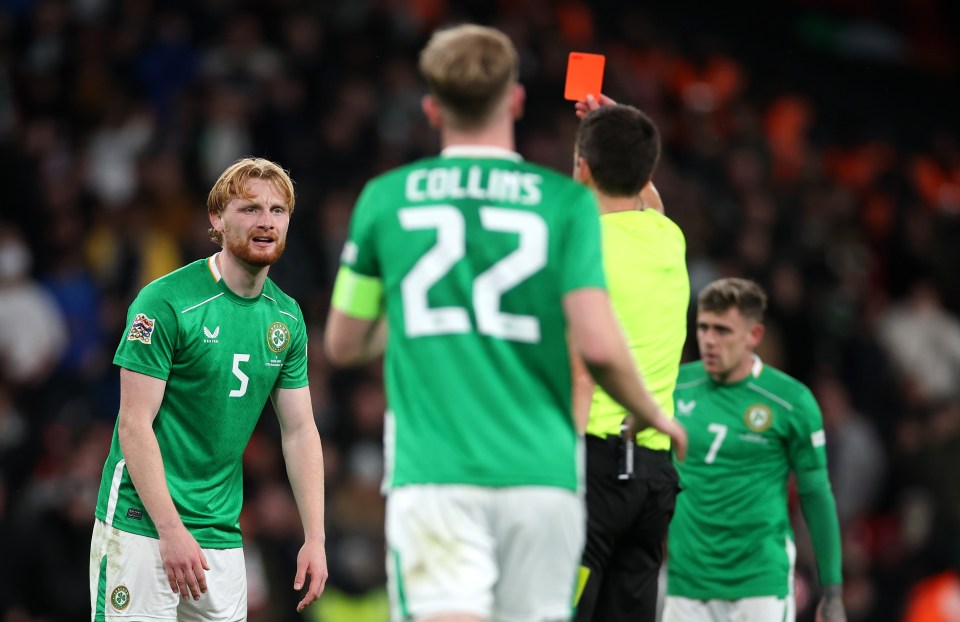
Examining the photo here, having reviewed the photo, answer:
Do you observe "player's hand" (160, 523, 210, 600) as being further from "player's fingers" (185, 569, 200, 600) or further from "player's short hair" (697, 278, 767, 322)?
"player's short hair" (697, 278, 767, 322)

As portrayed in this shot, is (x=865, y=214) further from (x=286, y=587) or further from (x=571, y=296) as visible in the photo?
(x=571, y=296)

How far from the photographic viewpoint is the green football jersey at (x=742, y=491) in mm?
7191

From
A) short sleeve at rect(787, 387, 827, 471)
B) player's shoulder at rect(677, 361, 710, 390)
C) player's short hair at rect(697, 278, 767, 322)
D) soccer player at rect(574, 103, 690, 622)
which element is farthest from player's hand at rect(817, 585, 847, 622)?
soccer player at rect(574, 103, 690, 622)

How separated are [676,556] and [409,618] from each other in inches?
140

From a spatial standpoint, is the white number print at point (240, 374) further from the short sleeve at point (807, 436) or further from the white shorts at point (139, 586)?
the short sleeve at point (807, 436)

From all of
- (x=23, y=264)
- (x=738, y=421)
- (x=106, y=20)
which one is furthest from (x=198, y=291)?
(x=106, y=20)

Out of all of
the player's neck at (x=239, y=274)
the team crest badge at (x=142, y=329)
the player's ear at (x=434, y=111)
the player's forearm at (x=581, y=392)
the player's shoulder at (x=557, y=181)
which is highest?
the player's ear at (x=434, y=111)

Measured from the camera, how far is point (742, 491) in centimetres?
724

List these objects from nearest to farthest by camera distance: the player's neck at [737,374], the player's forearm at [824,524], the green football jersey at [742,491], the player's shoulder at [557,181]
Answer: the player's shoulder at [557,181] → the player's forearm at [824,524] → the green football jersey at [742,491] → the player's neck at [737,374]

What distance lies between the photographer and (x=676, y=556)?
290 inches

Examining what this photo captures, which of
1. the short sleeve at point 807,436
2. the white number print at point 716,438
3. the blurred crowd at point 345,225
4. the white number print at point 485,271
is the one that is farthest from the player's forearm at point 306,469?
the blurred crowd at point 345,225

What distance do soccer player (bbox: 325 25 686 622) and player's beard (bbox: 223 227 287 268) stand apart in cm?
163

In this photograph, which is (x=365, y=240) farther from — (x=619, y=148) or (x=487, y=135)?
(x=619, y=148)

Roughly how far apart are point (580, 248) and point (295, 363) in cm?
218
